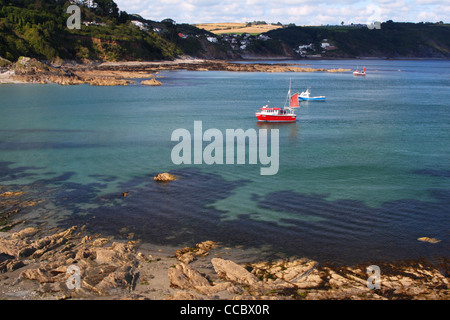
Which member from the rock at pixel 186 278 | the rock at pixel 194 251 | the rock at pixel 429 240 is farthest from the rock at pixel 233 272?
the rock at pixel 429 240

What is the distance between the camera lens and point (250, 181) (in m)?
24.6

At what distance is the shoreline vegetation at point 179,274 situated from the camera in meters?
12.5

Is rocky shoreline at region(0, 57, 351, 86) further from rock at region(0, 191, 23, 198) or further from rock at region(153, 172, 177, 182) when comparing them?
rock at region(0, 191, 23, 198)

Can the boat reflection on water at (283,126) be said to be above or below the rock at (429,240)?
above

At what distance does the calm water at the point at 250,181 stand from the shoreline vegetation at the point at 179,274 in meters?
0.98

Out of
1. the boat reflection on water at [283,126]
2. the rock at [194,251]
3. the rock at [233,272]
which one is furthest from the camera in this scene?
the boat reflection on water at [283,126]

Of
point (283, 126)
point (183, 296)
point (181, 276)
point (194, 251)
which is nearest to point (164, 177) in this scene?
point (194, 251)

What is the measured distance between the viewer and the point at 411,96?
7069cm

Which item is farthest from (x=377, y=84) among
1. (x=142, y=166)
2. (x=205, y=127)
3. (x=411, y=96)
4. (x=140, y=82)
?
(x=142, y=166)

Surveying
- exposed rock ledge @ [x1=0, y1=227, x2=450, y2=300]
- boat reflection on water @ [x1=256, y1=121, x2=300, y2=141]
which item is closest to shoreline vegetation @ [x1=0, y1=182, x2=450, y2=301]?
exposed rock ledge @ [x1=0, y1=227, x2=450, y2=300]

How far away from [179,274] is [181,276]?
137 millimetres

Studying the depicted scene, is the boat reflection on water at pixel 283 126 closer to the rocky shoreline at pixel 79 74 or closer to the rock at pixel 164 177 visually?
the rock at pixel 164 177

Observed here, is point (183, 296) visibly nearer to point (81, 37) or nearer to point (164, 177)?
point (164, 177)

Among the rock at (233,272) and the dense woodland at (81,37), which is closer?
the rock at (233,272)
